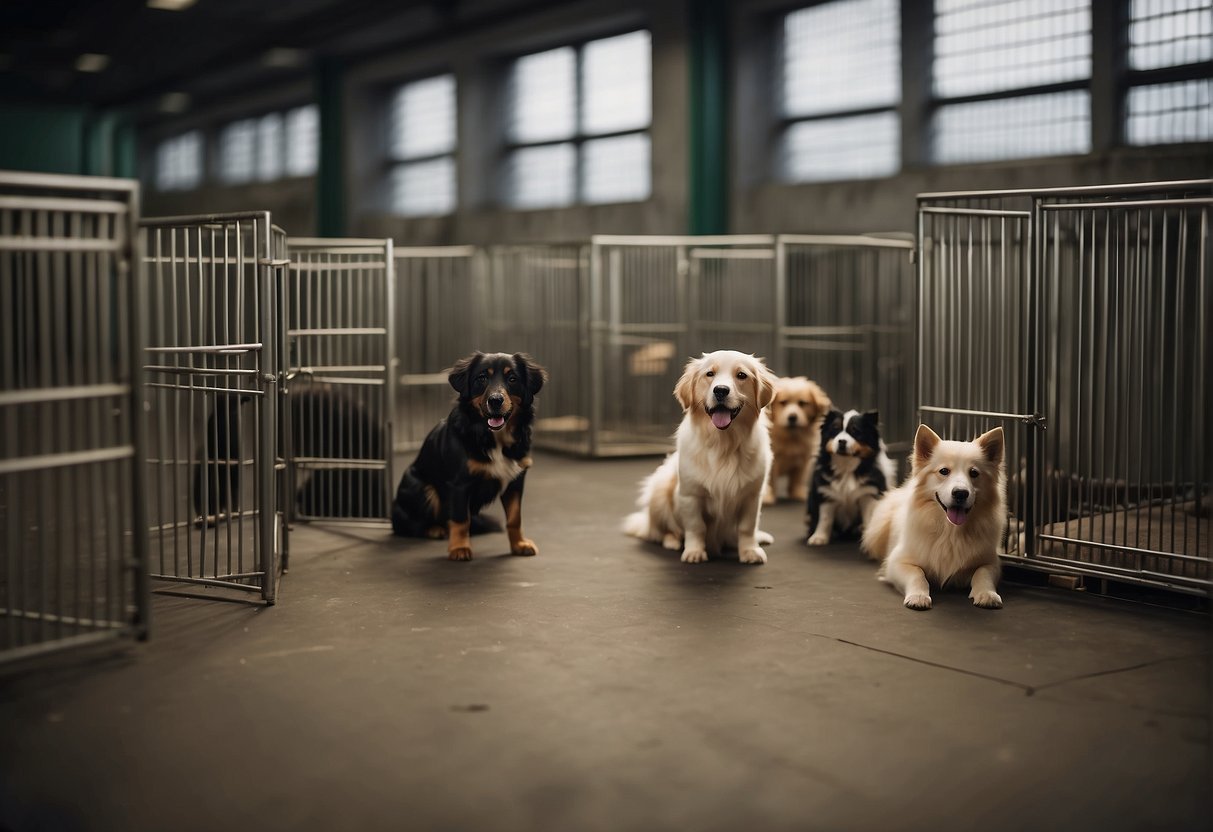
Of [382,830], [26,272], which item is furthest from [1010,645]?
[26,272]

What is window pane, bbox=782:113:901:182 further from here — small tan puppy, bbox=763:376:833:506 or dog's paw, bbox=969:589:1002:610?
dog's paw, bbox=969:589:1002:610

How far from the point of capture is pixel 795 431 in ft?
24.9

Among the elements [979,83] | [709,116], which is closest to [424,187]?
[709,116]

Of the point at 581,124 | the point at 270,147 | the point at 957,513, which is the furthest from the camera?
the point at 270,147

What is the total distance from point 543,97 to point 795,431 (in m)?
8.03

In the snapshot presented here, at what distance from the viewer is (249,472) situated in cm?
873

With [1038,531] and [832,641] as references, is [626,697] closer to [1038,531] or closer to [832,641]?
[832,641]

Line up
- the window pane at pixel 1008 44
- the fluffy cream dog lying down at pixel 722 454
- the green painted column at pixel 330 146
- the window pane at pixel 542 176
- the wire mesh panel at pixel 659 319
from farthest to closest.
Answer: the green painted column at pixel 330 146 < the window pane at pixel 542 176 < the wire mesh panel at pixel 659 319 < the window pane at pixel 1008 44 < the fluffy cream dog lying down at pixel 722 454

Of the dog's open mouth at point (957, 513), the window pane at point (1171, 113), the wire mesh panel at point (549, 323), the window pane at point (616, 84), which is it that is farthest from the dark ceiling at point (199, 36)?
the dog's open mouth at point (957, 513)

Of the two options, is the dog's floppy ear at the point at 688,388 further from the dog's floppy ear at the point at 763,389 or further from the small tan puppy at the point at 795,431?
the small tan puppy at the point at 795,431

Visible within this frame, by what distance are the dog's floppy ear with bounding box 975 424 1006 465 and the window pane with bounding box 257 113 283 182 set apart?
15914 millimetres

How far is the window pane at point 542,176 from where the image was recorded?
14.2 metres

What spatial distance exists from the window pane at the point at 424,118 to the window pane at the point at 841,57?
5.48m

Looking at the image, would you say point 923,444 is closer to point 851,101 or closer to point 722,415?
point 722,415
